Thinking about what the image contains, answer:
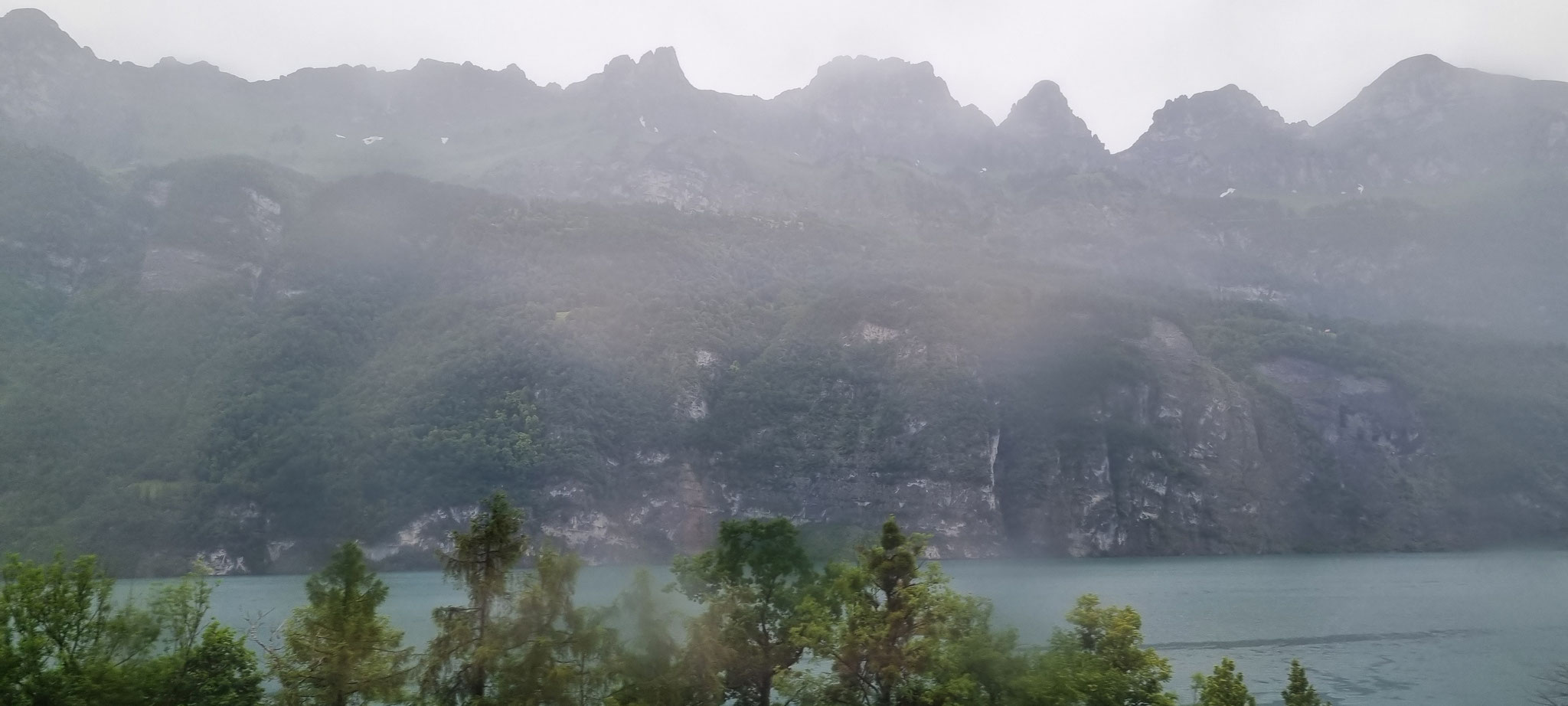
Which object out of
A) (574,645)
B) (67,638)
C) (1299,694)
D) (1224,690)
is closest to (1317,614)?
(1299,694)

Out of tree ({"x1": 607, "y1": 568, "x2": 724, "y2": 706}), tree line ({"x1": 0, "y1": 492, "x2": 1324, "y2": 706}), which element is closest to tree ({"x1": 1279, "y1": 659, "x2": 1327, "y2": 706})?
tree line ({"x1": 0, "y1": 492, "x2": 1324, "y2": 706})

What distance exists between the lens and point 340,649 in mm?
19547

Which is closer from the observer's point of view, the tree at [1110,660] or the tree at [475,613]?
the tree at [475,613]

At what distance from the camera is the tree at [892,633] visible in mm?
21609

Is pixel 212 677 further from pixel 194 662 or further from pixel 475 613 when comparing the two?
pixel 475 613

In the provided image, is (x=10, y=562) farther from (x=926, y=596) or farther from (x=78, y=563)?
(x=926, y=596)

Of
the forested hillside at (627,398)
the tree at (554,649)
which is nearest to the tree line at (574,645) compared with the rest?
the tree at (554,649)

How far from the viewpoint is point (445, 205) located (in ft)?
605

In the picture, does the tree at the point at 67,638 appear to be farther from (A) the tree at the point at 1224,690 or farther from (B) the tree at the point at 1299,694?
(B) the tree at the point at 1299,694

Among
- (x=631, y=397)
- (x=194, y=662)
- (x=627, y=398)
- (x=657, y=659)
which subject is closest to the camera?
(x=194, y=662)

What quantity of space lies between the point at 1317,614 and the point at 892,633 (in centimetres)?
6114

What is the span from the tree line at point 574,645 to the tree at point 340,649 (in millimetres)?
36

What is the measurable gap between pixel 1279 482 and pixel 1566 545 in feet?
109

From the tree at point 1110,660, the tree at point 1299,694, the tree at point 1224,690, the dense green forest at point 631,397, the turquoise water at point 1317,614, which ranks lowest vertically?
the turquoise water at point 1317,614
